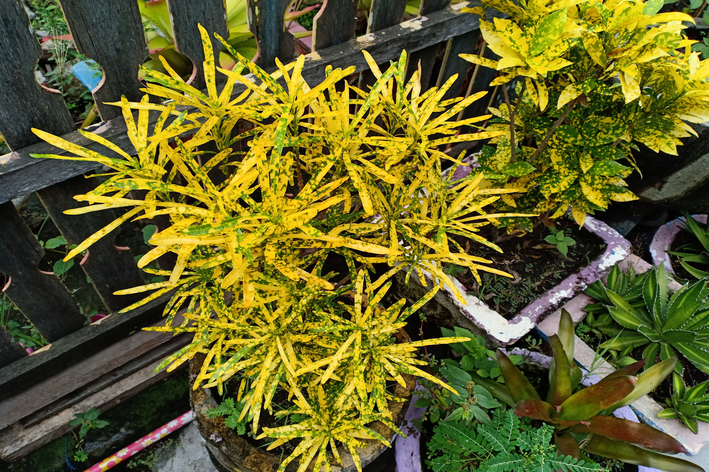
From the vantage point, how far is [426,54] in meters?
1.72

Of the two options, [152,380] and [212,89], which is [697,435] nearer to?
[212,89]

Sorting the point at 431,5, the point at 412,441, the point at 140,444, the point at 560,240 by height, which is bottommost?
the point at 140,444

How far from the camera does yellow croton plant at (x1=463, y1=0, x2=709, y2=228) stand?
3.13 feet

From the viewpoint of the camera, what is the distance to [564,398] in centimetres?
127

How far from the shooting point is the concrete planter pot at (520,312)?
1.46 meters

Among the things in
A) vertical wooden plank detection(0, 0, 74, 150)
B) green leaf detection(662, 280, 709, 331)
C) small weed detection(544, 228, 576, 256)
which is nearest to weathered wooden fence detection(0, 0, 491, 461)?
vertical wooden plank detection(0, 0, 74, 150)

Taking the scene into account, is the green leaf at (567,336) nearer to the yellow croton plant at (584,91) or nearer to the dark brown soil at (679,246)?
the yellow croton plant at (584,91)

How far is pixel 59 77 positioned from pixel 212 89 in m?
1.72

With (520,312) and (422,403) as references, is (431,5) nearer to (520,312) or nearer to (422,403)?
(520,312)

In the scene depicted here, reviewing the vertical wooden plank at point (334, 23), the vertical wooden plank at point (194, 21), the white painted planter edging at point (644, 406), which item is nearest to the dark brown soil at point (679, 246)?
the white painted planter edging at point (644, 406)

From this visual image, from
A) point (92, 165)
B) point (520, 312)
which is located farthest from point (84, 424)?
point (520, 312)

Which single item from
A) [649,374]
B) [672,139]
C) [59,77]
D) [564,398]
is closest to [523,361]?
[564,398]

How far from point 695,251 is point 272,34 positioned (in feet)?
6.82

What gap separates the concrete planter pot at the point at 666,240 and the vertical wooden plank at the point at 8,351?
2.62 m
